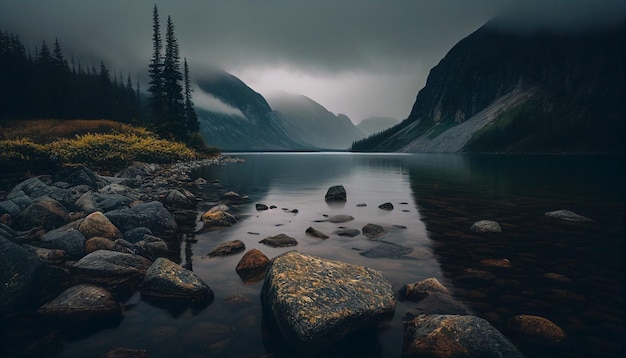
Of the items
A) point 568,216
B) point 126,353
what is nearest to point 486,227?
point 568,216

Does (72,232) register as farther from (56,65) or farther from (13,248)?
(56,65)

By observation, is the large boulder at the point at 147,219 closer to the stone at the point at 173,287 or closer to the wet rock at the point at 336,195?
the stone at the point at 173,287

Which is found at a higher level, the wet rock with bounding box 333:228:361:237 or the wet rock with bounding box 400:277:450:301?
the wet rock with bounding box 400:277:450:301

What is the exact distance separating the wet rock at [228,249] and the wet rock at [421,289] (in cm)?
610

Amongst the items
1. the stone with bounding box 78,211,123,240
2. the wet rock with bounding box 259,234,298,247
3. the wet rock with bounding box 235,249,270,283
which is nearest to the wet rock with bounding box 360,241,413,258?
the wet rock with bounding box 259,234,298,247

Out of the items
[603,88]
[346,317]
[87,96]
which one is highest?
[603,88]

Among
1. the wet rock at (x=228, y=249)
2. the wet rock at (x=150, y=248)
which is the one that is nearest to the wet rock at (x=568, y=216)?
the wet rock at (x=228, y=249)

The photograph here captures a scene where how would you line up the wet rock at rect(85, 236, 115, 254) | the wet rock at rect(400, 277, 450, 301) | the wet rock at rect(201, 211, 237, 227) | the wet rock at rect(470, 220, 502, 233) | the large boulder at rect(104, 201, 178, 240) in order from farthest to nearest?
the wet rock at rect(201, 211, 237, 227) < the wet rock at rect(470, 220, 502, 233) < the large boulder at rect(104, 201, 178, 240) < the wet rock at rect(85, 236, 115, 254) < the wet rock at rect(400, 277, 450, 301)

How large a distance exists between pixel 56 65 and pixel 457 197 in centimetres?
9617

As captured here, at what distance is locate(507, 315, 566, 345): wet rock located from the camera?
6332 millimetres

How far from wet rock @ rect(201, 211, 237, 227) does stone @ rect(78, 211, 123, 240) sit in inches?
175

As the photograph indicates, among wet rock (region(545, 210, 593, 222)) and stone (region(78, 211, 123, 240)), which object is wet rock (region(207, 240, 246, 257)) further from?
wet rock (region(545, 210, 593, 222))

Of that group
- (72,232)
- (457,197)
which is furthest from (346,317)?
(457,197)

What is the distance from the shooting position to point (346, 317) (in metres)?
6.16
